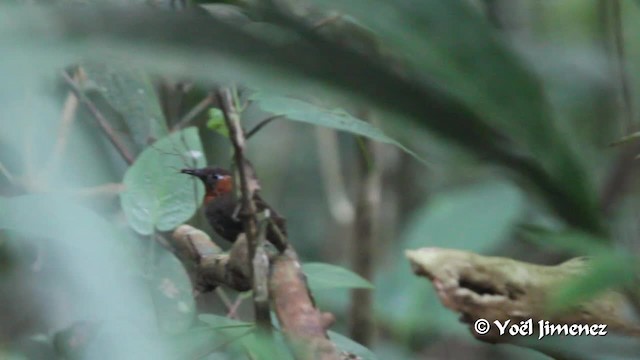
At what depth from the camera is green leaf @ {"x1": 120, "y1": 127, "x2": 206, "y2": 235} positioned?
564mm

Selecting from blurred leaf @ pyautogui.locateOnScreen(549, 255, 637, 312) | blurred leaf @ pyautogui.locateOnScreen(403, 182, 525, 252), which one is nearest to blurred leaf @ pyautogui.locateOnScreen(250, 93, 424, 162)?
blurred leaf @ pyautogui.locateOnScreen(549, 255, 637, 312)

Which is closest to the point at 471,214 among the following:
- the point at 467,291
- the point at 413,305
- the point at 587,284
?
the point at 413,305

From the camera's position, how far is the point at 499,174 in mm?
271

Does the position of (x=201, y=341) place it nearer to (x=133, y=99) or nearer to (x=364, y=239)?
(x=133, y=99)

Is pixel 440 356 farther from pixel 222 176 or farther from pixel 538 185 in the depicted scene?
pixel 538 185

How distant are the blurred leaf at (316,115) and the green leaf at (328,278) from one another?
0.37 ft

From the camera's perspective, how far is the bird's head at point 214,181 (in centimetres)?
64

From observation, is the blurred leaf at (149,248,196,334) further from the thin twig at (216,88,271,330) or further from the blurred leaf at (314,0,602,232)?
the blurred leaf at (314,0,602,232)

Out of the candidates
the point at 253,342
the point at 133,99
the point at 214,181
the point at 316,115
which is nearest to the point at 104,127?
the point at 133,99

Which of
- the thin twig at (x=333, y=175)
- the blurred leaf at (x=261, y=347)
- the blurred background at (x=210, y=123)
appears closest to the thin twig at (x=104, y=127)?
the blurred background at (x=210, y=123)

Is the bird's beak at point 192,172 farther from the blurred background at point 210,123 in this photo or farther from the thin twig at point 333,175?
the thin twig at point 333,175

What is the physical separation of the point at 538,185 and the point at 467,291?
0.60 feet

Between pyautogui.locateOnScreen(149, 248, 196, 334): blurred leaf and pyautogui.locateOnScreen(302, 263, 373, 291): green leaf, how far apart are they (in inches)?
3.8

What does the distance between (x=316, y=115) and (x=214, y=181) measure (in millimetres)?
128
